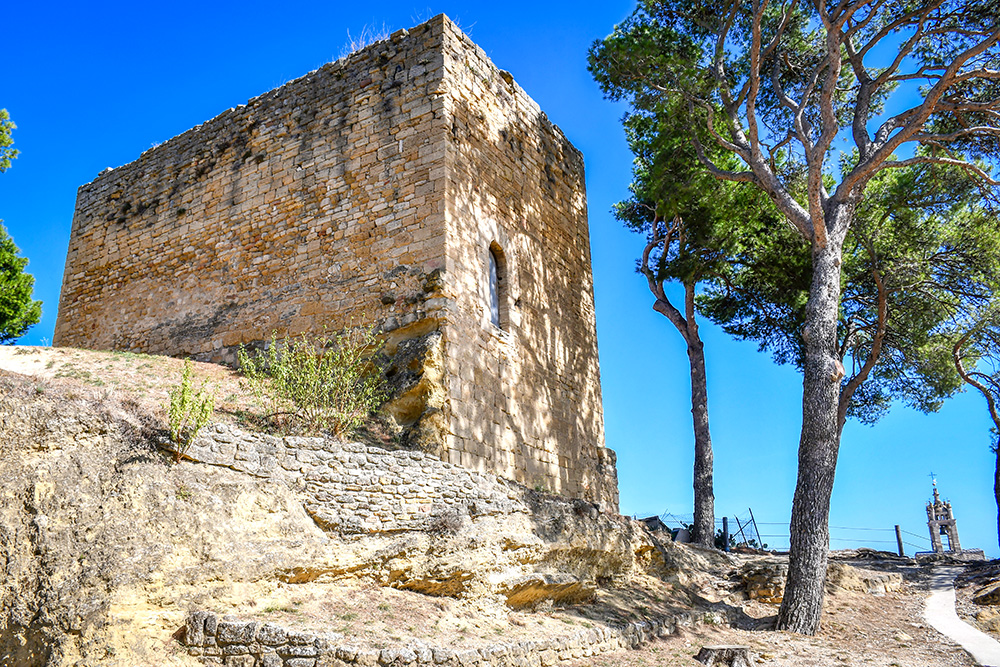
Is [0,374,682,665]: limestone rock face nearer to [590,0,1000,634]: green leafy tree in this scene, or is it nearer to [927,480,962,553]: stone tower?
[590,0,1000,634]: green leafy tree

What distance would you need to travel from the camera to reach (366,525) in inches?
269

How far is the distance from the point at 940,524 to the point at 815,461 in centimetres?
1577

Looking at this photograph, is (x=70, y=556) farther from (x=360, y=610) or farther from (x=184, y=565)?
(x=360, y=610)

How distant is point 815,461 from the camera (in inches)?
382

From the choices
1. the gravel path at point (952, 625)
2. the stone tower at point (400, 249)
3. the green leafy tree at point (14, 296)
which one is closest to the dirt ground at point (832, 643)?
the gravel path at point (952, 625)

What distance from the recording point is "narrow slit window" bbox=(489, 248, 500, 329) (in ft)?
33.8

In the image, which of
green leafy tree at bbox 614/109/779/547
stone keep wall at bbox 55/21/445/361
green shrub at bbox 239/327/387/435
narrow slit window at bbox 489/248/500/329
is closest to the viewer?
green shrub at bbox 239/327/387/435

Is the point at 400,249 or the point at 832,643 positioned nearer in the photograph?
the point at 832,643

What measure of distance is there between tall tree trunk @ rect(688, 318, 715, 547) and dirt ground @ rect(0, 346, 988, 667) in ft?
8.58

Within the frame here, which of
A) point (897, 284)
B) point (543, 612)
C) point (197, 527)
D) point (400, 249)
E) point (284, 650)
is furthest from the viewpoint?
point (897, 284)

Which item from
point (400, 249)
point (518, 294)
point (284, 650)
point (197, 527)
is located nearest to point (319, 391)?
point (197, 527)

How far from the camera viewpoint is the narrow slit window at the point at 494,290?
10.3m

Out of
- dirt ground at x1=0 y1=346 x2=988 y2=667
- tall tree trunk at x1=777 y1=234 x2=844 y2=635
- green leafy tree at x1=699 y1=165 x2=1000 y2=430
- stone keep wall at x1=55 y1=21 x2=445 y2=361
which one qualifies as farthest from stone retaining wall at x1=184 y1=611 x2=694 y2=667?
green leafy tree at x1=699 y1=165 x2=1000 y2=430

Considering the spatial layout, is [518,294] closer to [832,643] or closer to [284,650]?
[832,643]
